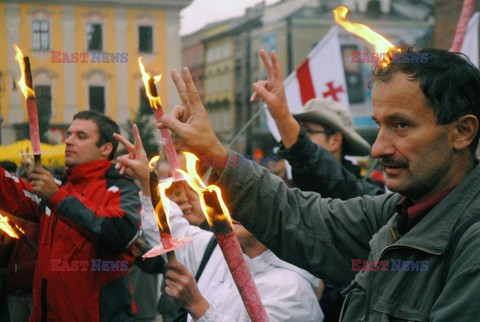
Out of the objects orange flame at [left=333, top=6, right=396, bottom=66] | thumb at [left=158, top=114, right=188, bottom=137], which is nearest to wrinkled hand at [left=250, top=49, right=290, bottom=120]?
orange flame at [left=333, top=6, right=396, bottom=66]

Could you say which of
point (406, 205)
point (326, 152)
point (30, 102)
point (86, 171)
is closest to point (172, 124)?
point (406, 205)

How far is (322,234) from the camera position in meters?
2.46

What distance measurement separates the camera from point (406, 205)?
2.15 m

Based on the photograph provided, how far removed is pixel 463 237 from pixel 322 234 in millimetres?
703

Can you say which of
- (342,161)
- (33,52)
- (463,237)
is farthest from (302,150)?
(33,52)

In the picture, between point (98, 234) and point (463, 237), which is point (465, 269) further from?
point (98, 234)

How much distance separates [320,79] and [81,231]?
339 cm

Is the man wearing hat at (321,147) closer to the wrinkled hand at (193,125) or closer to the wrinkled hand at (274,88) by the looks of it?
the wrinkled hand at (274,88)

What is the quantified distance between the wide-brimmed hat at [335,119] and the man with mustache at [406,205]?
205 cm

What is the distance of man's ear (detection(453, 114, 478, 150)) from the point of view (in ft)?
6.68

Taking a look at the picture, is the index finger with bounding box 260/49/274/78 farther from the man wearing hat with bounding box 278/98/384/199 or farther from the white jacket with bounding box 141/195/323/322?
the white jacket with bounding box 141/195/323/322

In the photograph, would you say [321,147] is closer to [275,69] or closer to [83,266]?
[275,69]

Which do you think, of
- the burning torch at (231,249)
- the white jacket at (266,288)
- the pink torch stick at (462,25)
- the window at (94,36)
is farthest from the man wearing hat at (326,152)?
the window at (94,36)

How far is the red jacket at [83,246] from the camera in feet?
12.7
